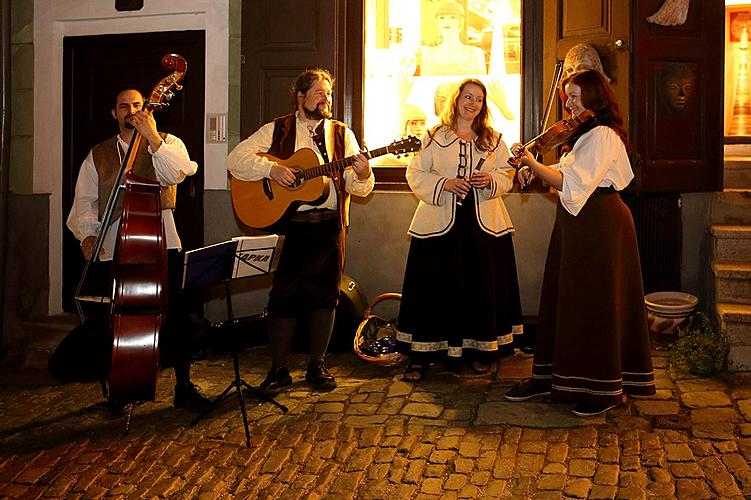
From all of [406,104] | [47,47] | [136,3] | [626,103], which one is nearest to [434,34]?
[406,104]

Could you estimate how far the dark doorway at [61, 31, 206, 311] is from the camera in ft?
25.0

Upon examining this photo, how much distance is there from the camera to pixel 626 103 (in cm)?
665

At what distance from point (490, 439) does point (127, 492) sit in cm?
182

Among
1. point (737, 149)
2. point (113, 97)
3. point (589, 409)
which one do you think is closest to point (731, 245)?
point (589, 409)

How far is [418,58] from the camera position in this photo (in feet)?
24.9

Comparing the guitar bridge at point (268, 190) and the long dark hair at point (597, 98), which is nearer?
the long dark hair at point (597, 98)

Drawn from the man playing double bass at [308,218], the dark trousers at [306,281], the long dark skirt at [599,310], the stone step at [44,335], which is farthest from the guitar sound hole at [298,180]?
the stone step at [44,335]

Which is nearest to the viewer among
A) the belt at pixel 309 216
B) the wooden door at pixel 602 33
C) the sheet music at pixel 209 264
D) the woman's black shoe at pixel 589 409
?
the sheet music at pixel 209 264

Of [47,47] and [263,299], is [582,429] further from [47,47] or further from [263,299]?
[47,47]

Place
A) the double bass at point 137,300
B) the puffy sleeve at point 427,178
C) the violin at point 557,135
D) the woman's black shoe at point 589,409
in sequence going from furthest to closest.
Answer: the puffy sleeve at point 427,178 → the woman's black shoe at point 589,409 → the violin at point 557,135 → the double bass at point 137,300

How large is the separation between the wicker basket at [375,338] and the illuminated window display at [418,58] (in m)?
1.40

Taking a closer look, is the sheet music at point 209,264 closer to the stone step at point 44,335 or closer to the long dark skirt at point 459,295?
the long dark skirt at point 459,295

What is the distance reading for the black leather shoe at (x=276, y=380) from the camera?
5723 millimetres

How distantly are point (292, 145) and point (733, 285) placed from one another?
3.20 meters
